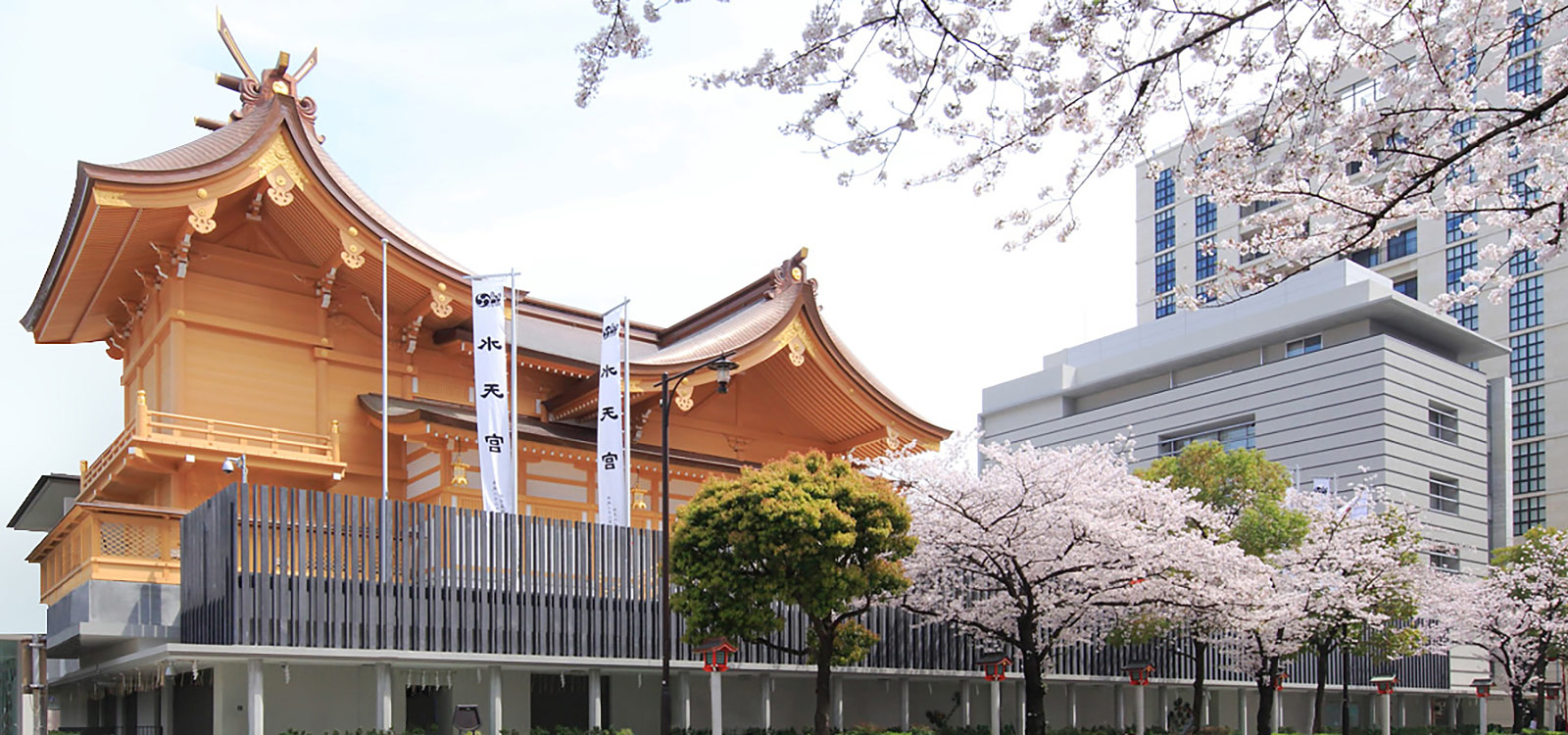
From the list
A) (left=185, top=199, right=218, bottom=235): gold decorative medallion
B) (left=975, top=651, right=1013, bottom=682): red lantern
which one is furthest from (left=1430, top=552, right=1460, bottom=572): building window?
(left=185, top=199, right=218, bottom=235): gold decorative medallion

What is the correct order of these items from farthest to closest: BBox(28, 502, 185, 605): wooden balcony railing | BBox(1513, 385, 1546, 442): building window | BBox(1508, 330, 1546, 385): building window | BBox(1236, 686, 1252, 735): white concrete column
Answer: BBox(1513, 385, 1546, 442): building window → BBox(1508, 330, 1546, 385): building window → BBox(1236, 686, 1252, 735): white concrete column → BBox(28, 502, 185, 605): wooden balcony railing

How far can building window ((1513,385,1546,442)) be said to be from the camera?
251ft

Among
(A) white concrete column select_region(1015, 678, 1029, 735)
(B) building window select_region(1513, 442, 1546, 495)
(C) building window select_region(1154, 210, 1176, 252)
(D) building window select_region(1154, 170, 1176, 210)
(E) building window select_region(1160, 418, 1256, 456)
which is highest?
(D) building window select_region(1154, 170, 1176, 210)

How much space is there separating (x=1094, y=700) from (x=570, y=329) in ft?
58.0

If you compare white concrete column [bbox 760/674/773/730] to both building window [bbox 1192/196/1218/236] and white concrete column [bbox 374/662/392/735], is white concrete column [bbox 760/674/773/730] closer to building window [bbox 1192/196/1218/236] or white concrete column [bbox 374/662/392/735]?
white concrete column [bbox 374/662/392/735]

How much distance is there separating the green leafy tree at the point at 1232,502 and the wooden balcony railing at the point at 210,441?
19.1 m

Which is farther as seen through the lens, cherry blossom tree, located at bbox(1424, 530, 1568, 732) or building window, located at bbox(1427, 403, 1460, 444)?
building window, located at bbox(1427, 403, 1460, 444)

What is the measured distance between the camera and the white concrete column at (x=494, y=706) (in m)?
24.6

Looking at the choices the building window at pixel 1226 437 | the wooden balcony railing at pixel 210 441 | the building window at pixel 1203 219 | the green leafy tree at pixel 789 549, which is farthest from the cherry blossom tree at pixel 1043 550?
the building window at pixel 1203 219

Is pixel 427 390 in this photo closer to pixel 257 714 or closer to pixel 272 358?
pixel 272 358

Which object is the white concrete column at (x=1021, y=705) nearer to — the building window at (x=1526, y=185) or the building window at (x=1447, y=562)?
the building window at (x=1526, y=185)

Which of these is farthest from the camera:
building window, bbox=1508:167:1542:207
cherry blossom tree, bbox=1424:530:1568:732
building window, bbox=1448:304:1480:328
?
building window, bbox=1448:304:1480:328

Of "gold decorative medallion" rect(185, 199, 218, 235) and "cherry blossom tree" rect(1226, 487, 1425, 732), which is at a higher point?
"gold decorative medallion" rect(185, 199, 218, 235)

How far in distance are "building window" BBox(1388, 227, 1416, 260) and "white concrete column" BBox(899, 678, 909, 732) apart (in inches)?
2419
